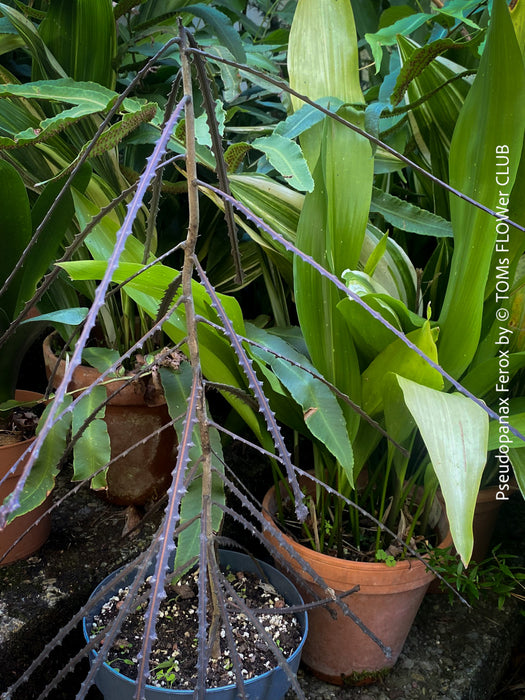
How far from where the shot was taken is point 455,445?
570 millimetres

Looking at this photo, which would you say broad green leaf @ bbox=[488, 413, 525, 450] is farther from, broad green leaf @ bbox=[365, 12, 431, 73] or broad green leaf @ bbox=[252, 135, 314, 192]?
broad green leaf @ bbox=[365, 12, 431, 73]

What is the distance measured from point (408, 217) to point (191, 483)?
18.9 inches

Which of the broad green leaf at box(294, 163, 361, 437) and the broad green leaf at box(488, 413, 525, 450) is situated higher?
the broad green leaf at box(294, 163, 361, 437)

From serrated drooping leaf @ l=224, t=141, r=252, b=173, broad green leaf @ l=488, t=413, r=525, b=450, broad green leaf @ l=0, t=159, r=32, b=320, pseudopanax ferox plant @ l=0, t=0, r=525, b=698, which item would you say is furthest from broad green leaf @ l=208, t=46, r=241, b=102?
broad green leaf @ l=488, t=413, r=525, b=450

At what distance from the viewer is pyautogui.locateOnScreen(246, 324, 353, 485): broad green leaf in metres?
0.66

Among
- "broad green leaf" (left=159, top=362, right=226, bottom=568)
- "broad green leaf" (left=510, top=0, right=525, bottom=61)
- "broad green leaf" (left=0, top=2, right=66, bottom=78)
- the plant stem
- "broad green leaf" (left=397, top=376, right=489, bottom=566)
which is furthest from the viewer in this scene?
"broad green leaf" (left=0, top=2, right=66, bottom=78)

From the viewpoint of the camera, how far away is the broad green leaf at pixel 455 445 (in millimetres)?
538

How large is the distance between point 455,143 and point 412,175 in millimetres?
377

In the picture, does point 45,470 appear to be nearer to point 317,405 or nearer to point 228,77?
point 317,405

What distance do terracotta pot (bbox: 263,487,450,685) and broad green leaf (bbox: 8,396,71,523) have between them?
28 centimetres

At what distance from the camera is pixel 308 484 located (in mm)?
941

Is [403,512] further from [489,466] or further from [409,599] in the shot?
[489,466]

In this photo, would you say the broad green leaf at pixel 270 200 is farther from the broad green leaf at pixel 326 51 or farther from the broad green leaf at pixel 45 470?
the broad green leaf at pixel 45 470

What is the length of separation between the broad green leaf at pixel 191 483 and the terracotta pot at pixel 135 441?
11 centimetres
